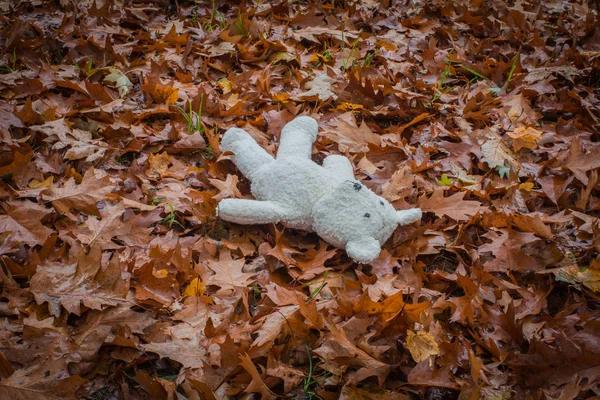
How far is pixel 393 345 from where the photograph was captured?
1.71 metres

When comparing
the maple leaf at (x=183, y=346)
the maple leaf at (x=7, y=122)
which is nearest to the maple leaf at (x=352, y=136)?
the maple leaf at (x=183, y=346)

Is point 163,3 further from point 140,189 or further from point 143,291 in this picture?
point 143,291

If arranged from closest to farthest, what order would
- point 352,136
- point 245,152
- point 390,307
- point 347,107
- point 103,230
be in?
point 390,307, point 103,230, point 245,152, point 352,136, point 347,107

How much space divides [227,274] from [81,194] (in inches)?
33.9

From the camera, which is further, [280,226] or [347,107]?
[347,107]

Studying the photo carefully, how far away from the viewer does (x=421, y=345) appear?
1684 millimetres

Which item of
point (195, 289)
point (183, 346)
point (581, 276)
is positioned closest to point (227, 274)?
point (195, 289)

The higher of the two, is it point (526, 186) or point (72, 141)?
point (72, 141)

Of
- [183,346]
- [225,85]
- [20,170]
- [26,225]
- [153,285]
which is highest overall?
[225,85]

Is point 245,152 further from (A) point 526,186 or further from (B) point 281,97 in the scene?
(A) point 526,186

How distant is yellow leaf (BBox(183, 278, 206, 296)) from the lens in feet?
6.22

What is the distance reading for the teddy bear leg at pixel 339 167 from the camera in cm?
221

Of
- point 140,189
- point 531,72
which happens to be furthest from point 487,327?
point 531,72

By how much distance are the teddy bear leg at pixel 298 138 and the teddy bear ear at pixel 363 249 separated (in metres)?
0.57
